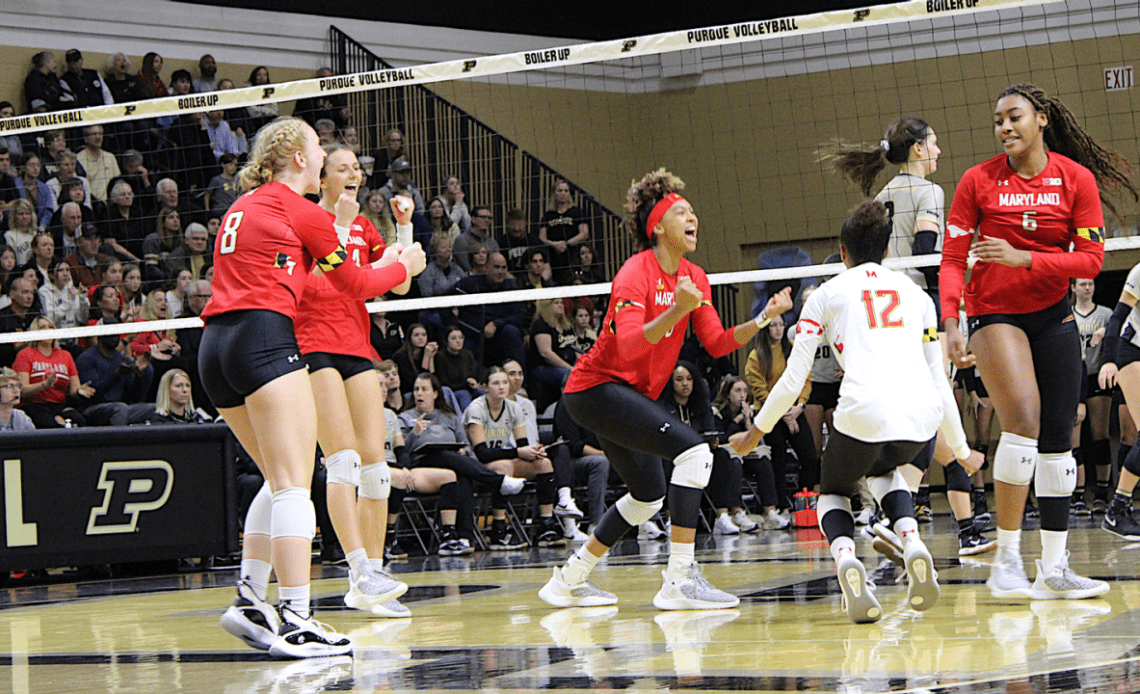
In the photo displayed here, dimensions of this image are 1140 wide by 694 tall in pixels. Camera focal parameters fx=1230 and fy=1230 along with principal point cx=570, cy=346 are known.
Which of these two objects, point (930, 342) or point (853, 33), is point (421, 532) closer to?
point (930, 342)

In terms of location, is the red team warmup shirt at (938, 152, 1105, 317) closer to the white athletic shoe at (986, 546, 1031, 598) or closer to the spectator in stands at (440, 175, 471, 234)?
the white athletic shoe at (986, 546, 1031, 598)

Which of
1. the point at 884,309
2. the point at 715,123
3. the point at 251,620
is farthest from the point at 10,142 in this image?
the point at 884,309

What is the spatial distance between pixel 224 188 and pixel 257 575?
855 cm

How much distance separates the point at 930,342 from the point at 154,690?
2848 millimetres

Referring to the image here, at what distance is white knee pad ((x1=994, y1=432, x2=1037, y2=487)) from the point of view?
4.71 m

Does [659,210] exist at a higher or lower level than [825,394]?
higher

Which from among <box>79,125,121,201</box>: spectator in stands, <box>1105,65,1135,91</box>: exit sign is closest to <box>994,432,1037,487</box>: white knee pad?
<box>79,125,121,201</box>: spectator in stands

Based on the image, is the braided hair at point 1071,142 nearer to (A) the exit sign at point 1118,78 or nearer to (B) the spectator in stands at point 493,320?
(B) the spectator in stands at point 493,320

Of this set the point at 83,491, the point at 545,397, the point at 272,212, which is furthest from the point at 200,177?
the point at 272,212

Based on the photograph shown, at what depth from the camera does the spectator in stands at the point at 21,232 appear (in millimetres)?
11242

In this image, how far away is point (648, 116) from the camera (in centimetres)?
1645

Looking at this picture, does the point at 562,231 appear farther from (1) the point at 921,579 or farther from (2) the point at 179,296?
(1) the point at 921,579

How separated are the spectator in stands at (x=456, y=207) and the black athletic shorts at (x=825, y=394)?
5.25m

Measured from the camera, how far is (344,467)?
17.1ft
